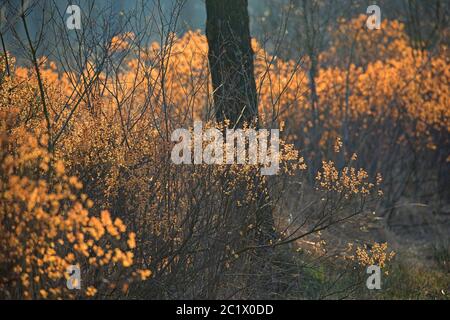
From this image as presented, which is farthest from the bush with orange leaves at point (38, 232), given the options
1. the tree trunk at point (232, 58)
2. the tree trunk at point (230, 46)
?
the tree trunk at point (230, 46)

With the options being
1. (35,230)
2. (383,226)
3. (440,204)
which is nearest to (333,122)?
(440,204)

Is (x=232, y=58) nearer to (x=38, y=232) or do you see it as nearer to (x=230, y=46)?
(x=230, y=46)

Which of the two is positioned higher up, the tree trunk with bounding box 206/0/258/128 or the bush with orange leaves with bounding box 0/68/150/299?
the tree trunk with bounding box 206/0/258/128

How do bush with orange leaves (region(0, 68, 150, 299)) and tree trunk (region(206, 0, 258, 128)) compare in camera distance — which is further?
tree trunk (region(206, 0, 258, 128))

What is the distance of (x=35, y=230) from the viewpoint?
487 centimetres

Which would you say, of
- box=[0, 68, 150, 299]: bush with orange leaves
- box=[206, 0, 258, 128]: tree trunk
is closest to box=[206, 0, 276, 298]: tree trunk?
box=[206, 0, 258, 128]: tree trunk

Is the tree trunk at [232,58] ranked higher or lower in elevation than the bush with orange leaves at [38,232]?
higher

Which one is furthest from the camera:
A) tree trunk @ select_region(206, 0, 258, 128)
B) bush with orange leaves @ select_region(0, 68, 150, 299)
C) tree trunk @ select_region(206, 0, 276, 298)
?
tree trunk @ select_region(206, 0, 258, 128)

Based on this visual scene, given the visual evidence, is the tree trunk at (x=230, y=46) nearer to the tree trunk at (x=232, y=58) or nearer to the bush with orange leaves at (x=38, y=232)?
the tree trunk at (x=232, y=58)

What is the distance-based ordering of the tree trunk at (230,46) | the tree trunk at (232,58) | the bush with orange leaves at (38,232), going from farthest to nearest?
the tree trunk at (230,46) < the tree trunk at (232,58) < the bush with orange leaves at (38,232)

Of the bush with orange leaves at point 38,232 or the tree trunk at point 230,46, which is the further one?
the tree trunk at point 230,46

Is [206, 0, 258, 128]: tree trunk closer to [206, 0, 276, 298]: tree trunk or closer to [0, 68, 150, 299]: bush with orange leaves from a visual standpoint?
[206, 0, 276, 298]: tree trunk

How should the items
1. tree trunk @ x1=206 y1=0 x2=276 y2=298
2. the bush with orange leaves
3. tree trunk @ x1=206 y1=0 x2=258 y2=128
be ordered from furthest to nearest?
tree trunk @ x1=206 y1=0 x2=258 y2=128 → tree trunk @ x1=206 y1=0 x2=276 y2=298 → the bush with orange leaves

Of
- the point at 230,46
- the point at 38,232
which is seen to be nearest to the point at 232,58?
the point at 230,46
